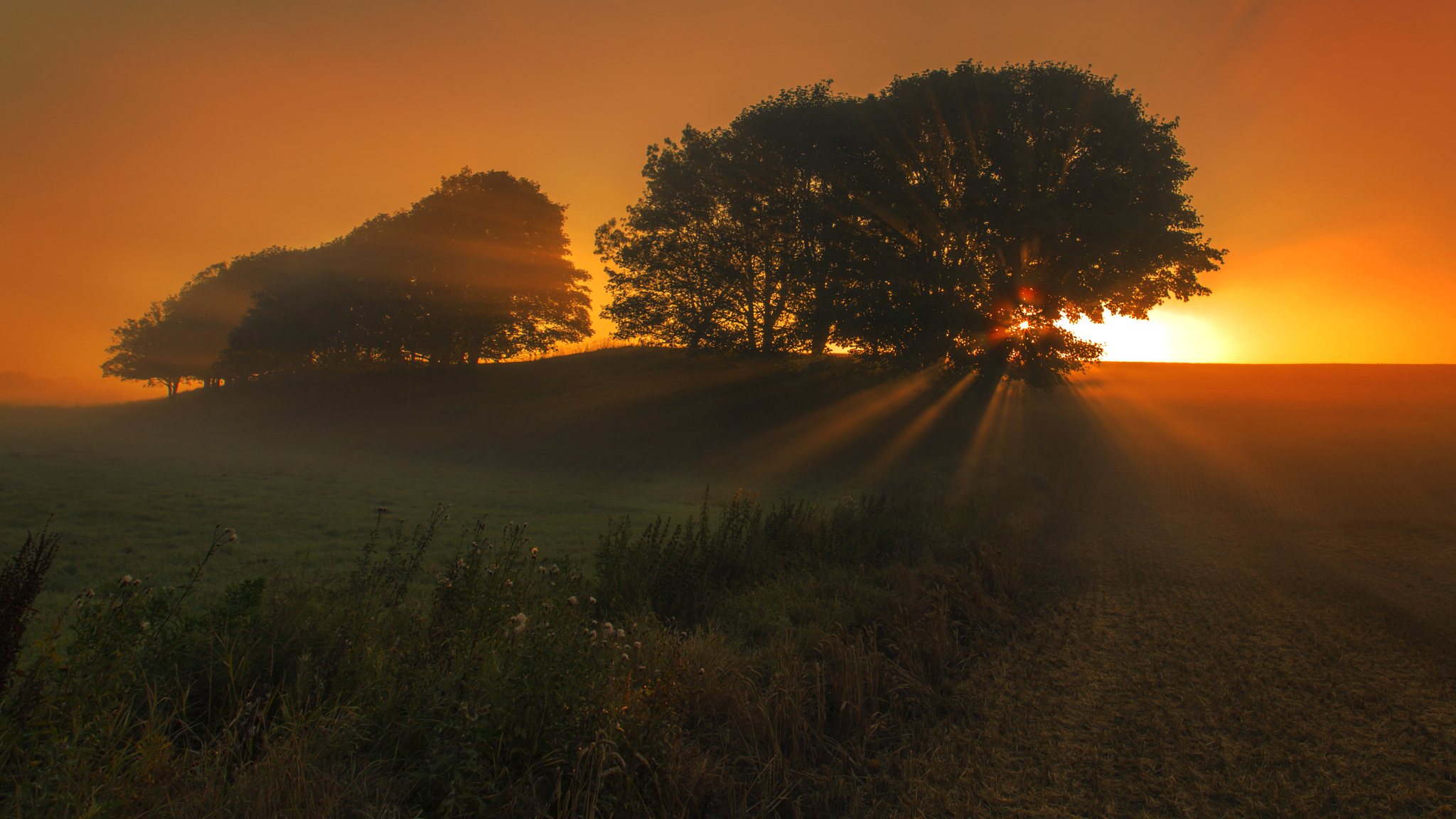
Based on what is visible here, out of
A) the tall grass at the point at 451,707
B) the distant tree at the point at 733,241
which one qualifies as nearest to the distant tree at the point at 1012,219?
the distant tree at the point at 733,241

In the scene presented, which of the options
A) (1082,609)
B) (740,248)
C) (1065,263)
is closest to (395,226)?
(740,248)

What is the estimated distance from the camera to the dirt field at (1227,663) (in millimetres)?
3697

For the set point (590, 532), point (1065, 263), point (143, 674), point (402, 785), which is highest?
point (1065, 263)

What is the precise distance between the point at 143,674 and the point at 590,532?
361 inches

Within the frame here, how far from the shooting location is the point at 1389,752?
4.07 m

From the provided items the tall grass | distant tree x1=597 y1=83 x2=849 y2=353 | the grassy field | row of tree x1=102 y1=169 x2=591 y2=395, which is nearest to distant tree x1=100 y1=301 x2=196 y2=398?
the grassy field

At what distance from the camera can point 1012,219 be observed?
20.1 meters

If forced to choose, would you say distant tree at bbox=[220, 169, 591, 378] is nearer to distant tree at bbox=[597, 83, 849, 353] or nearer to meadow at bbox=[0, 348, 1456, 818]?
distant tree at bbox=[597, 83, 849, 353]

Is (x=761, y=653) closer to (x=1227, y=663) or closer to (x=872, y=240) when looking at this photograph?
(x=1227, y=663)

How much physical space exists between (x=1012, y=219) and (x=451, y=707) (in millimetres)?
21479

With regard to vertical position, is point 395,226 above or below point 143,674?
above

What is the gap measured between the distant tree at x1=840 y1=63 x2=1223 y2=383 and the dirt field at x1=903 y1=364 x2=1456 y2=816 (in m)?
7.15

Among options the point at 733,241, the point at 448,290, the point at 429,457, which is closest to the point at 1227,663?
the point at 733,241

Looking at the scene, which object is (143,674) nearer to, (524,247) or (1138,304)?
(1138,304)
